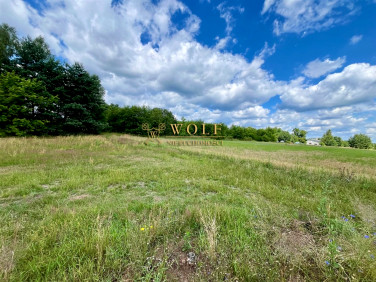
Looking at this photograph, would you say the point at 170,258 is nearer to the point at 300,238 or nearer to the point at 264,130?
the point at 300,238

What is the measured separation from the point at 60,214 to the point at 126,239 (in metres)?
1.69

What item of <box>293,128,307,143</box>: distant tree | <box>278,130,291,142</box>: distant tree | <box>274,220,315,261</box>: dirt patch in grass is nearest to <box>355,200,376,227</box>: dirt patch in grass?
<box>274,220,315,261</box>: dirt patch in grass

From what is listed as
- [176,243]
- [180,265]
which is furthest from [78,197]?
[180,265]

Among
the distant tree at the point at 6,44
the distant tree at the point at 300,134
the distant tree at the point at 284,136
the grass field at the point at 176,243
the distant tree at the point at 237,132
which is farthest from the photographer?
the distant tree at the point at 300,134

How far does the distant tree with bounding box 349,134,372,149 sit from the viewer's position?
6619 centimetres

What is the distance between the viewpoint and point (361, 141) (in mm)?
67438

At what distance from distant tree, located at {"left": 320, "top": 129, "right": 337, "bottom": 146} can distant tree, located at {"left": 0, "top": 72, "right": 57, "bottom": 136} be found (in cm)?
11096

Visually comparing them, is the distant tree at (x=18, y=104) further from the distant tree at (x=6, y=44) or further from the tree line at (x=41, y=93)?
the distant tree at (x=6, y=44)

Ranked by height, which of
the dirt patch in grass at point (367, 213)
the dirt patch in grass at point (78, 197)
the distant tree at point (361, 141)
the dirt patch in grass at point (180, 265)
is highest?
the distant tree at point (361, 141)

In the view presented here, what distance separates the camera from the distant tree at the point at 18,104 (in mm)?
13711

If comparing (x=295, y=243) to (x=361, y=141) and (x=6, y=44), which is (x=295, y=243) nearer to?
(x=6, y=44)

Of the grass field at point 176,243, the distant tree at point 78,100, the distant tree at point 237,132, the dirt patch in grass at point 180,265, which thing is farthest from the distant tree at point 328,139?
the distant tree at point 78,100

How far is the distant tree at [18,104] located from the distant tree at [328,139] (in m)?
111

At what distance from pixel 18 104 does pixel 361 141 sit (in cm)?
Answer: 11869
